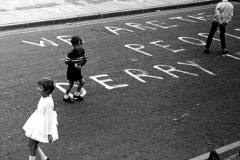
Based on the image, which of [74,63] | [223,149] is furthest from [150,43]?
[223,149]

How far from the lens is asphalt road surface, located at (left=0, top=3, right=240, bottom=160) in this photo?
25.7 ft

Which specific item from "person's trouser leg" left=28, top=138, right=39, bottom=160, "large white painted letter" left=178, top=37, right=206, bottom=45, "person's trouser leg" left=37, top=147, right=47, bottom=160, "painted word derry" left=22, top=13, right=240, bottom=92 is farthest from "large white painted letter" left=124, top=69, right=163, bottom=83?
"person's trouser leg" left=28, top=138, right=39, bottom=160

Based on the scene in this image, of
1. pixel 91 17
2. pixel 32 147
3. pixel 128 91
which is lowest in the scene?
pixel 32 147

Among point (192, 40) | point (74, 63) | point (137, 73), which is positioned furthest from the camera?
point (192, 40)

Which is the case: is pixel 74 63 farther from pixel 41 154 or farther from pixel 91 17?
pixel 91 17

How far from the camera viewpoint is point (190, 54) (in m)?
13.4

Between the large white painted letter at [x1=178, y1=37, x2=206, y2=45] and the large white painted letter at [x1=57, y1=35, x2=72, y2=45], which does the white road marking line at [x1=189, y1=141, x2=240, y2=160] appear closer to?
the large white painted letter at [x1=178, y1=37, x2=206, y2=45]

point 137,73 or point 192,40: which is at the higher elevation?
point 192,40

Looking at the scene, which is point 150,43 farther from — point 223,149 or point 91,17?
point 223,149

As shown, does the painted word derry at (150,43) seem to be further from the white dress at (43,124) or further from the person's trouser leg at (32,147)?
the white dress at (43,124)

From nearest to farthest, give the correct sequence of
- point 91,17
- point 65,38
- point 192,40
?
1. point 65,38
2. point 192,40
3. point 91,17

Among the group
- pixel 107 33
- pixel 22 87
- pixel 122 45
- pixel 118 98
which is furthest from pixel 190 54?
pixel 22 87

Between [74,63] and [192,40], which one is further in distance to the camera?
[192,40]

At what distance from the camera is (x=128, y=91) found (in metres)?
10.3
